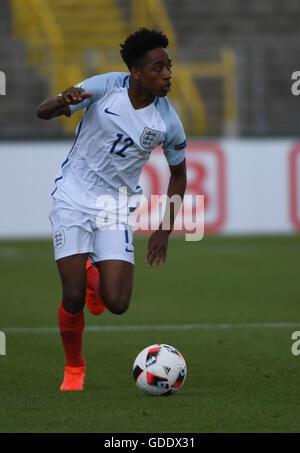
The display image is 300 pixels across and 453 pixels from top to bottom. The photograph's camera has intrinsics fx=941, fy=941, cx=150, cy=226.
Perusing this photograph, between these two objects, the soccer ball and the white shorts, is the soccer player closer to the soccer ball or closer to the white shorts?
the white shorts

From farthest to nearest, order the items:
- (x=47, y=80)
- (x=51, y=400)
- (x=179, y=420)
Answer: (x=47, y=80) → (x=51, y=400) → (x=179, y=420)

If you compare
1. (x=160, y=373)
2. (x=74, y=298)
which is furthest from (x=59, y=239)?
(x=160, y=373)

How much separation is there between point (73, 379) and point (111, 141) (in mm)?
1447

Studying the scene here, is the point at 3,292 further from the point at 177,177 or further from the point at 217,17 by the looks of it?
the point at 217,17

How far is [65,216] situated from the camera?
18.6 ft

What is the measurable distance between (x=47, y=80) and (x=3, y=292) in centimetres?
846

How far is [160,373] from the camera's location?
17.4 ft

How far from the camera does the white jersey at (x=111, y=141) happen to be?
5.67 metres

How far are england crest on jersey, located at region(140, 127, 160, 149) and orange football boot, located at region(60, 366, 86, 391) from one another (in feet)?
4.63

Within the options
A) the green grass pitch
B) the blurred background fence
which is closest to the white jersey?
the green grass pitch

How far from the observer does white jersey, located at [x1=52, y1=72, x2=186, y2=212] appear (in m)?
5.67

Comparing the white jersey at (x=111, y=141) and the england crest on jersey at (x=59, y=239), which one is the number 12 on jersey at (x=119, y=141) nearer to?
the white jersey at (x=111, y=141)

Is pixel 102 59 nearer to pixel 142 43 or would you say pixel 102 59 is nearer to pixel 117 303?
pixel 142 43
